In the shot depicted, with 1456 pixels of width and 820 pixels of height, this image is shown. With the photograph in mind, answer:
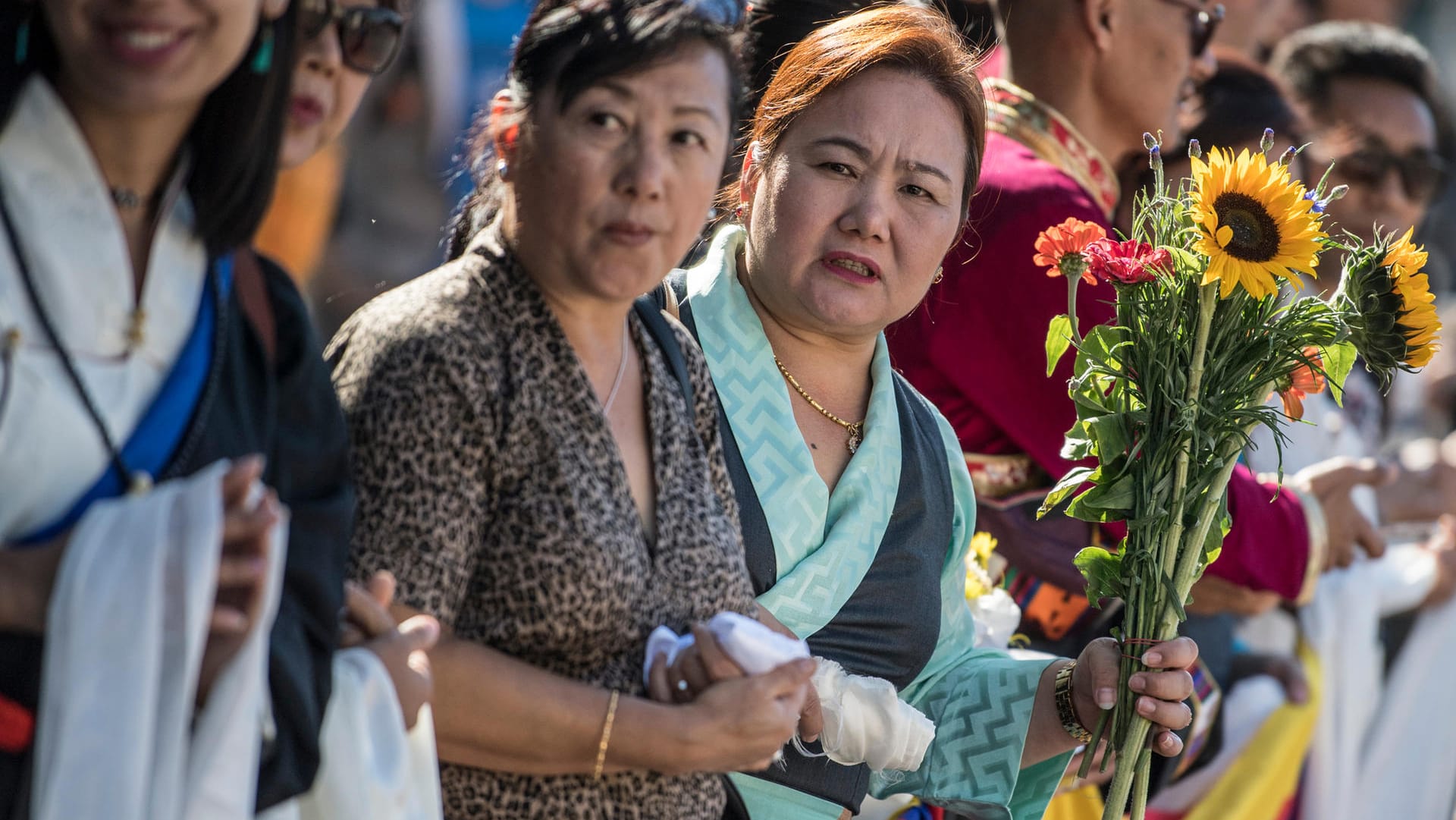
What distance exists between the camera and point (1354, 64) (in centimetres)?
568

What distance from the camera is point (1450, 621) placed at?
4.89 meters

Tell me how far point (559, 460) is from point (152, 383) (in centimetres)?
48

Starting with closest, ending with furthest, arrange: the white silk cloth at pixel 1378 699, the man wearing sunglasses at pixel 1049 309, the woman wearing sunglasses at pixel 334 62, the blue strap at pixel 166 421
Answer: the blue strap at pixel 166 421, the woman wearing sunglasses at pixel 334 62, the man wearing sunglasses at pixel 1049 309, the white silk cloth at pixel 1378 699

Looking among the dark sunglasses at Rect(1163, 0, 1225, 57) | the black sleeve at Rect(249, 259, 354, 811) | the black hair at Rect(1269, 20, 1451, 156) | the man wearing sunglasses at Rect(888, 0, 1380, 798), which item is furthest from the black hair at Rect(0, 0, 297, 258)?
the black hair at Rect(1269, 20, 1451, 156)

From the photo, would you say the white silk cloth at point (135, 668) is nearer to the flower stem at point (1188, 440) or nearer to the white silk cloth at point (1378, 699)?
the flower stem at point (1188, 440)

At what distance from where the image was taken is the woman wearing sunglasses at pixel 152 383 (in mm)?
1505

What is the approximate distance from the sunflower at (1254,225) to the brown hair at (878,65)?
1.57 feet

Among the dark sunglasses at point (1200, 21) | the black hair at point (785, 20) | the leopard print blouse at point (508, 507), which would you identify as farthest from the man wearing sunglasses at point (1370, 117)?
the leopard print blouse at point (508, 507)

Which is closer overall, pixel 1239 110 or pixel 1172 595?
pixel 1172 595

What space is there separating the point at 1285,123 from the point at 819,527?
248 cm

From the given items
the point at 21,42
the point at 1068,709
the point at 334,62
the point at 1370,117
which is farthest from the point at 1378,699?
the point at 21,42

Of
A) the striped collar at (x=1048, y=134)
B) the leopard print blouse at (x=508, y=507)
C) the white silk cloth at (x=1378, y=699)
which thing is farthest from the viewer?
the white silk cloth at (x=1378, y=699)

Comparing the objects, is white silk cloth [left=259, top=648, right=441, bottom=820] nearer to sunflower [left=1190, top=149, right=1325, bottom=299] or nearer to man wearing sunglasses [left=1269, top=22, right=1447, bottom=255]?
sunflower [left=1190, top=149, right=1325, bottom=299]

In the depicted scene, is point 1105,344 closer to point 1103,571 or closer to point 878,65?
point 1103,571
